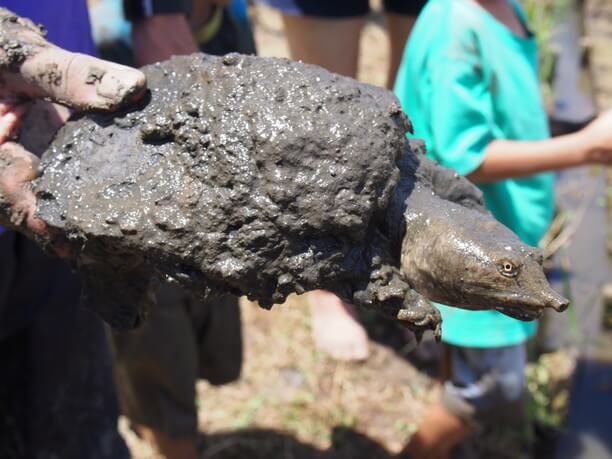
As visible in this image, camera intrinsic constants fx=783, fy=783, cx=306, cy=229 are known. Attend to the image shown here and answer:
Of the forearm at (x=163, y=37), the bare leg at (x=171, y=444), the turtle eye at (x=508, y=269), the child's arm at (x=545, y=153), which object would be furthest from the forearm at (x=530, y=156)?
the bare leg at (x=171, y=444)

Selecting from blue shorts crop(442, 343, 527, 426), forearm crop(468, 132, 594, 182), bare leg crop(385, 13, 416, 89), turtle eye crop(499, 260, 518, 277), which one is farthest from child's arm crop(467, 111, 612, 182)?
turtle eye crop(499, 260, 518, 277)

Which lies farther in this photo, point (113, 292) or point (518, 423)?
point (518, 423)

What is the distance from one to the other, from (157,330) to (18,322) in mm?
508

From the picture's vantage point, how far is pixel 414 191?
1278 millimetres

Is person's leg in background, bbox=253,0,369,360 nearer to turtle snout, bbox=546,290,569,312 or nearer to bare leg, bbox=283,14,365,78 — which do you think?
bare leg, bbox=283,14,365,78

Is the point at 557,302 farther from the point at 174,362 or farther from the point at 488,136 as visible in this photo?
the point at 174,362

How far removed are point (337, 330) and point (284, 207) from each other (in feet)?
7.24

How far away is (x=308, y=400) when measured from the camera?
3.11 metres

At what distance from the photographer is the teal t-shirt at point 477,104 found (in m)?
2.21

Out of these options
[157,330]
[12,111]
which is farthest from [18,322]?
[12,111]

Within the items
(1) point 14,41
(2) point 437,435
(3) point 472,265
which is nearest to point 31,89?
(1) point 14,41

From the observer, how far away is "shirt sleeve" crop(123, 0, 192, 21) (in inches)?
79.9

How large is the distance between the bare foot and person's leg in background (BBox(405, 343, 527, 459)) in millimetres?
600

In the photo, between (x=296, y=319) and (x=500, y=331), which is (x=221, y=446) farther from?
(x=500, y=331)
